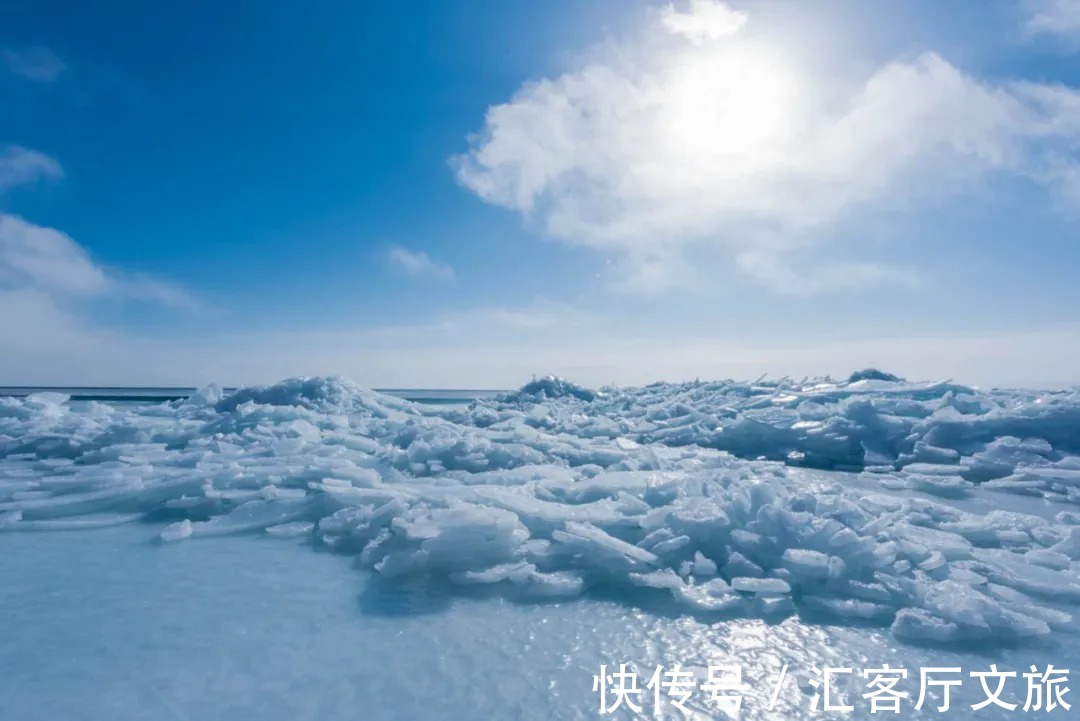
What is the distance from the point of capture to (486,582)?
9.58ft

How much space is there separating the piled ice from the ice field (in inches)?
0.7

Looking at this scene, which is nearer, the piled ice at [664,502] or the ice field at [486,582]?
the ice field at [486,582]

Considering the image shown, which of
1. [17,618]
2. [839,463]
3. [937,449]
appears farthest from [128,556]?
[937,449]

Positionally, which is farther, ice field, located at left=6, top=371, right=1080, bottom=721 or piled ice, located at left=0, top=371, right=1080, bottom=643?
piled ice, located at left=0, top=371, right=1080, bottom=643

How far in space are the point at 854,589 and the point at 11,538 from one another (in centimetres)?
485

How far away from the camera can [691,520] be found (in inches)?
129

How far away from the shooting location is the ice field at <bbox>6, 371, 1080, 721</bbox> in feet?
6.59

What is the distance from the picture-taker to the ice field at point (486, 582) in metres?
2.01

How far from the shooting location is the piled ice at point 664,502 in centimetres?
285

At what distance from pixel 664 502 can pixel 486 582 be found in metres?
Result: 1.37

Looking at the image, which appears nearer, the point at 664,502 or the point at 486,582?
the point at 486,582

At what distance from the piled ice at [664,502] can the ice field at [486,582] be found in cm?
2

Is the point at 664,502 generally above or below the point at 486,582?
above

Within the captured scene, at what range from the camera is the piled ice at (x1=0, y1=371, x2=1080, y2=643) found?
285 centimetres
